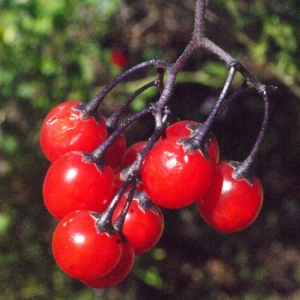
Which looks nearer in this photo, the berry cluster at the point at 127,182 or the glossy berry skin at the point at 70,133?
the berry cluster at the point at 127,182

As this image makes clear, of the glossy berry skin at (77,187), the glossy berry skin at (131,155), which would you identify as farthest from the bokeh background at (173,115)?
the glossy berry skin at (77,187)

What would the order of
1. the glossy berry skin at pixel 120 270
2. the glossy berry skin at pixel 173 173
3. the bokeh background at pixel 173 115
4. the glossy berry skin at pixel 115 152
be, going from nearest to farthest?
the glossy berry skin at pixel 173 173 < the glossy berry skin at pixel 120 270 < the glossy berry skin at pixel 115 152 < the bokeh background at pixel 173 115

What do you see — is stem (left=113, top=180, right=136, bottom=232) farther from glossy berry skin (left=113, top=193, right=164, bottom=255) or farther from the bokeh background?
the bokeh background

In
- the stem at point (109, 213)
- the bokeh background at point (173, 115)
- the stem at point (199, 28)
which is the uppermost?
the stem at point (199, 28)

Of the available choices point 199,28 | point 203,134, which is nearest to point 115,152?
point 203,134

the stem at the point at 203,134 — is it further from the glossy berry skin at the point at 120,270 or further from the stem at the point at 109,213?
the glossy berry skin at the point at 120,270

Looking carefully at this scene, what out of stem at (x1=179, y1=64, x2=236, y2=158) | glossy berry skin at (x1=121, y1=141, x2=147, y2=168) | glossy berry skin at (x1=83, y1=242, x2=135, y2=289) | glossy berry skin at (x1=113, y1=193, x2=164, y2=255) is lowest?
glossy berry skin at (x1=83, y1=242, x2=135, y2=289)

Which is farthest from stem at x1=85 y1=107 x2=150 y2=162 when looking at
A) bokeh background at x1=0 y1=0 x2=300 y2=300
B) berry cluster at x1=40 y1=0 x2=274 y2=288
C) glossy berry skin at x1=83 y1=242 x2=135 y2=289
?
bokeh background at x1=0 y1=0 x2=300 y2=300

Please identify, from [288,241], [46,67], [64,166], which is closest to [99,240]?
[64,166]
